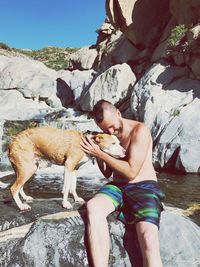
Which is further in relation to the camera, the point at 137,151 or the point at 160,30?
the point at 160,30

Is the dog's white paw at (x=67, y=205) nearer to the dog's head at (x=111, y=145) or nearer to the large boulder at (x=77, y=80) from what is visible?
the dog's head at (x=111, y=145)

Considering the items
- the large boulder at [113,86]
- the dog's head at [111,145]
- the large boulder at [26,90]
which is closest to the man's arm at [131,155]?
the dog's head at [111,145]

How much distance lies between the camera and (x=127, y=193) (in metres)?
4.99

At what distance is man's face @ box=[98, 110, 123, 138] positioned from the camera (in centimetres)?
514

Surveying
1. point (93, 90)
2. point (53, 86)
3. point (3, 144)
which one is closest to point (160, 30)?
point (93, 90)

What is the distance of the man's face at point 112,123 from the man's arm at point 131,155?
317 millimetres

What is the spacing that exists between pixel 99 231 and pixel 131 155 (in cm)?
97

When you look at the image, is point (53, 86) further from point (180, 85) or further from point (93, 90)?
point (180, 85)

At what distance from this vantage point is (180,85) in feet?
73.6

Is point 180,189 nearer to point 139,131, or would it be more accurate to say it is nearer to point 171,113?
point 171,113

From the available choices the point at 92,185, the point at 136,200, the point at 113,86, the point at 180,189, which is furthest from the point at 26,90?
the point at 136,200

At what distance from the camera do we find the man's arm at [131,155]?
4.84m

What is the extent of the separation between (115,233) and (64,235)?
25.7 inches

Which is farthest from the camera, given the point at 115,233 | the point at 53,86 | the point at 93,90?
the point at 53,86
